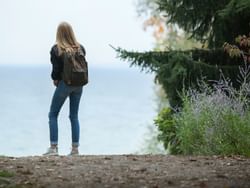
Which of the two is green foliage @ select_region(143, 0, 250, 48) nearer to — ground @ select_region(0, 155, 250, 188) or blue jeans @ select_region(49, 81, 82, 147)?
blue jeans @ select_region(49, 81, 82, 147)

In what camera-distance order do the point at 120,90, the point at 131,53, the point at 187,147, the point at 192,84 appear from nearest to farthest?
the point at 187,147
the point at 192,84
the point at 131,53
the point at 120,90

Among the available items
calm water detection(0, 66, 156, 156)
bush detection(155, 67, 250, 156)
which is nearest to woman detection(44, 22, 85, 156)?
bush detection(155, 67, 250, 156)

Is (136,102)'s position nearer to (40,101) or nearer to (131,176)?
(40,101)

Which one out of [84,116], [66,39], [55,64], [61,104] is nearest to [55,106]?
[61,104]

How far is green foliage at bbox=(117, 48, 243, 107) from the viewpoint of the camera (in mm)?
11172

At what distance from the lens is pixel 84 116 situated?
1139 inches

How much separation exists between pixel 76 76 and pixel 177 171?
2.25m

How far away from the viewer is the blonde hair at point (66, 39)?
8.05m

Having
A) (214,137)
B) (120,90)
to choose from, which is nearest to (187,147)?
(214,137)

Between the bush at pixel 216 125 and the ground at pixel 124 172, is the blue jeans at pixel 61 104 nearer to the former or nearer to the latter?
the ground at pixel 124 172

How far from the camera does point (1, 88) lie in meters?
28.9

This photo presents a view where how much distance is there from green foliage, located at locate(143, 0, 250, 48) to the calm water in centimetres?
647

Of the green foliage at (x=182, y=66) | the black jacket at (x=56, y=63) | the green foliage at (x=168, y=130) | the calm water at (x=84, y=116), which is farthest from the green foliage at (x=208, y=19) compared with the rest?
the calm water at (x=84, y=116)

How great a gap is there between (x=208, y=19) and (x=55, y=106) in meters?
4.67
